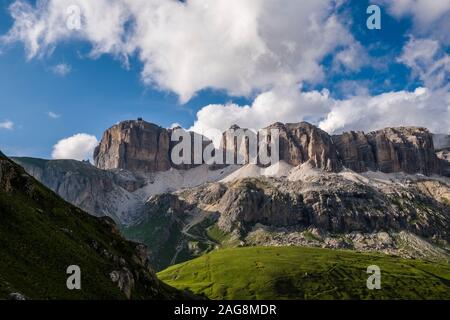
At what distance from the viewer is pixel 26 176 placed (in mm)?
93750

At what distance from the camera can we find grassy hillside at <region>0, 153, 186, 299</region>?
61.7m

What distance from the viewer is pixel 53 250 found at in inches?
2867

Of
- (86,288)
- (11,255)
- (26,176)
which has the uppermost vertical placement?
(26,176)

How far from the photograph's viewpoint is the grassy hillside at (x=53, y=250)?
2430 inches
